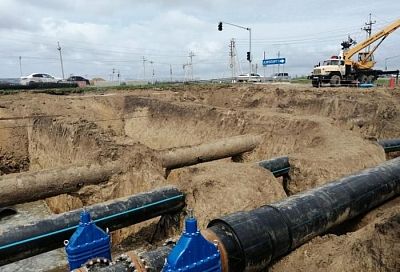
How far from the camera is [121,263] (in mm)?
4230

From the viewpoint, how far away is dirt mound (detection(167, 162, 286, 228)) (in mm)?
8578

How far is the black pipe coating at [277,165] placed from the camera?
11055 mm

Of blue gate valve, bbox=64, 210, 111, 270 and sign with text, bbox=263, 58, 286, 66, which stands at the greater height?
sign with text, bbox=263, 58, 286, 66

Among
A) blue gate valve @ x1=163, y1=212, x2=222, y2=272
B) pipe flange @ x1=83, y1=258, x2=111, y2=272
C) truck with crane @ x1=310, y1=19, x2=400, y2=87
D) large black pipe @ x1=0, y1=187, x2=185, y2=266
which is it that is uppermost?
truck with crane @ x1=310, y1=19, x2=400, y2=87

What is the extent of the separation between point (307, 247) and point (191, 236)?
2942mm

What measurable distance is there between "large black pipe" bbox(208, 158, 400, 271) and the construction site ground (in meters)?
0.40

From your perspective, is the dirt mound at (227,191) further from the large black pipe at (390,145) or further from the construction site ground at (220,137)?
the large black pipe at (390,145)

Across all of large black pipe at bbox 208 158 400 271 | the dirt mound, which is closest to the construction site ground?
the dirt mound

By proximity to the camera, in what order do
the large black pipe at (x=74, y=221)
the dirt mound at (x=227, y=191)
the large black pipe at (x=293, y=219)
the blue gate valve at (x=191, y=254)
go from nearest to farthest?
the blue gate valve at (x=191, y=254) → the large black pipe at (x=293, y=219) → the large black pipe at (x=74, y=221) → the dirt mound at (x=227, y=191)

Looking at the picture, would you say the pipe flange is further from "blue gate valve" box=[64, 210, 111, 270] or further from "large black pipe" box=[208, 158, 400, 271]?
"large black pipe" box=[208, 158, 400, 271]

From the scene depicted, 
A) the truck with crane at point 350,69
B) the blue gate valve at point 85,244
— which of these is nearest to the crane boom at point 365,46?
the truck with crane at point 350,69

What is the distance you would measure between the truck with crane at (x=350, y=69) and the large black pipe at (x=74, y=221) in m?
28.1

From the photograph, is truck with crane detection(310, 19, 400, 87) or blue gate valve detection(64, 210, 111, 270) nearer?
blue gate valve detection(64, 210, 111, 270)

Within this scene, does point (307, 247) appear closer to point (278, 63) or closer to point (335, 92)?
point (335, 92)
